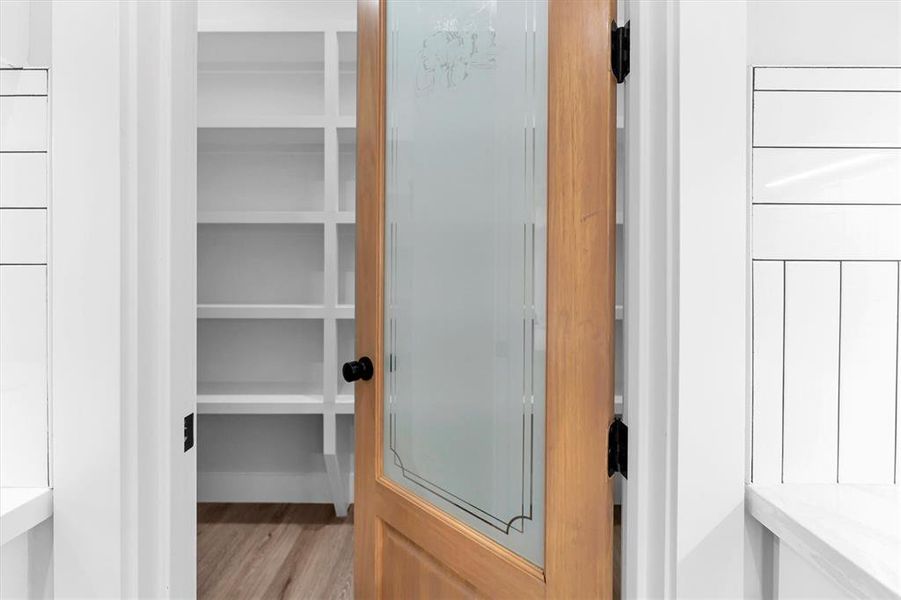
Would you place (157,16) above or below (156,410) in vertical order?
above

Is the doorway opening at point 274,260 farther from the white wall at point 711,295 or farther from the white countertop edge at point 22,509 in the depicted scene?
the white wall at point 711,295

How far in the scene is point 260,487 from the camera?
3076 millimetres

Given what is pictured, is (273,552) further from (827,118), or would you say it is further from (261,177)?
(827,118)

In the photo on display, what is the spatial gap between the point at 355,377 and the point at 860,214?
107 cm

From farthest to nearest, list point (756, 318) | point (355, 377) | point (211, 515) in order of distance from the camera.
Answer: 1. point (211, 515)
2. point (355, 377)
3. point (756, 318)

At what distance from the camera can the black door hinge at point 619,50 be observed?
0.96 m

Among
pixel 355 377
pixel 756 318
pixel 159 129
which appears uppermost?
pixel 159 129

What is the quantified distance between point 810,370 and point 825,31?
0.50 m

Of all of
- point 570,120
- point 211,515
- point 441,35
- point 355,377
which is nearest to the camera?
point 570,120

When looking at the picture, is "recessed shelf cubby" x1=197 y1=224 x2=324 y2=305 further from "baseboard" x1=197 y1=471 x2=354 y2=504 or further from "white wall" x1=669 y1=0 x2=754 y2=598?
"white wall" x1=669 y1=0 x2=754 y2=598

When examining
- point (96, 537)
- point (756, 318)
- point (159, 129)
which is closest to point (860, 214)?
point (756, 318)

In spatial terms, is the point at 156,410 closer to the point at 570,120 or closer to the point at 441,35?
the point at 570,120

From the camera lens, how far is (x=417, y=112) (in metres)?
1.38

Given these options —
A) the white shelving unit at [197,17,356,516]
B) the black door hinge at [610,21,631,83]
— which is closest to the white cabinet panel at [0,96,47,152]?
the black door hinge at [610,21,631,83]
